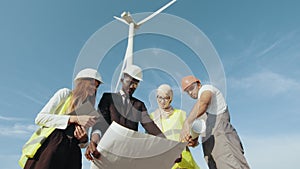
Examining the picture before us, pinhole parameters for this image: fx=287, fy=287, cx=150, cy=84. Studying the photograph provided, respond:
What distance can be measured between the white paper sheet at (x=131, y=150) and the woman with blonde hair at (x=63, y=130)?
305 mm

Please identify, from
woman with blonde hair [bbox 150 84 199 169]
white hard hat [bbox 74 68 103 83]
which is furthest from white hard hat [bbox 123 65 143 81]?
woman with blonde hair [bbox 150 84 199 169]

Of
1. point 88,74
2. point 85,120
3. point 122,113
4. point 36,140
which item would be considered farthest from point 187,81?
point 36,140

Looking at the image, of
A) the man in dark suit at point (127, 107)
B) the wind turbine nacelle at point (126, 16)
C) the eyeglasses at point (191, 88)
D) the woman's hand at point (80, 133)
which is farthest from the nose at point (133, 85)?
the wind turbine nacelle at point (126, 16)

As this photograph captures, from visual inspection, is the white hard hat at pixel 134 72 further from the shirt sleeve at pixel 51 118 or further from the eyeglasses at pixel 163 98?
the shirt sleeve at pixel 51 118

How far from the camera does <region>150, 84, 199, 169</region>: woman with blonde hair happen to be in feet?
Result: 12.5

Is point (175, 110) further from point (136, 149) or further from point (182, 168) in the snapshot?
point (136, 149)

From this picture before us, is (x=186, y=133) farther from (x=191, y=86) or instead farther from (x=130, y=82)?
(x=130, y=82)

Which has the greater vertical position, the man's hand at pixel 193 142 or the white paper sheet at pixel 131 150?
the man's hand at pixel 193 142

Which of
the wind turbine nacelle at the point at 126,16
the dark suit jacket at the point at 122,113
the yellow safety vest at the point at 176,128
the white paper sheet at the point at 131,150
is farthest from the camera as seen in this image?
the wind turbine nacelle at the point at 126,16

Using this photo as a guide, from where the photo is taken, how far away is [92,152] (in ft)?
9.14

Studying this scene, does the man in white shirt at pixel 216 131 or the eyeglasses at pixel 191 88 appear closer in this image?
the man in white shirt at pixel 216 131

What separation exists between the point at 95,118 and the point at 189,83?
147 centimetres

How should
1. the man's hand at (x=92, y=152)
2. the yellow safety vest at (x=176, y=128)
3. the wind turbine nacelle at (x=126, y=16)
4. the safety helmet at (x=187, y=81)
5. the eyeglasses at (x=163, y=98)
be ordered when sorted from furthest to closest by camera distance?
the wind turbine nacelle at (x=126, y=16)
the eyeglasses at (x=163, y=98)
the safety helmet at (x=187, y=81)
the yellow safety vest at (x=176, y=128)
the man's hand at (x=92, y=152)

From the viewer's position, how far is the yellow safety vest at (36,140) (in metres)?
2.92
